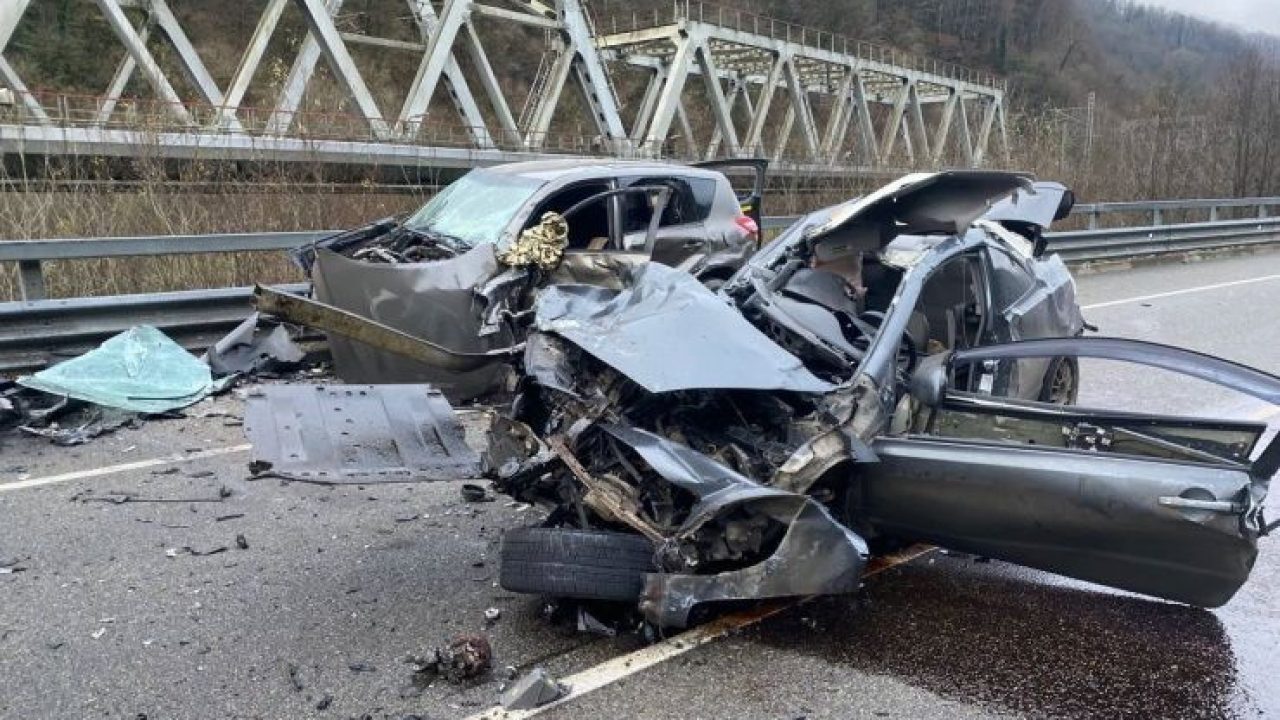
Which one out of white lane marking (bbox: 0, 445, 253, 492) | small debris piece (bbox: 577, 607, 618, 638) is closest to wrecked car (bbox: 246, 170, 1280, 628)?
small debris piece (bbox: 577, 607, 618, 638)

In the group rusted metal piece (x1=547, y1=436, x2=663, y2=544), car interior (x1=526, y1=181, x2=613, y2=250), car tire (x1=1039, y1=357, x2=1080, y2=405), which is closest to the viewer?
rusted metal piece (x1=547, y1=436, x2=663, y2=544)

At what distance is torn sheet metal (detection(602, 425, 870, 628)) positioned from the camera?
3094 millimetres

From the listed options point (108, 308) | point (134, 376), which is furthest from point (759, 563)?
point (108, 308)

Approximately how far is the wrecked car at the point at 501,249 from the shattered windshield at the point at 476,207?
0.01 m

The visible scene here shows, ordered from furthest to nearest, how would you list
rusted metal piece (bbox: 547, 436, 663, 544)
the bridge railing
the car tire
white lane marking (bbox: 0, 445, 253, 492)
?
the bridge railing
the car tire
white lane marking (bbox: 0, 445, 253, 492)
rusted metal piece (bbox: 547, 436, 663, 544)

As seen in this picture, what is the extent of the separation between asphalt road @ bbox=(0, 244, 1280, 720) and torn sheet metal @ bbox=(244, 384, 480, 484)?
56 centimetres

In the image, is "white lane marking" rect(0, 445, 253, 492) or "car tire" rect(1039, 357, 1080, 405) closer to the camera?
"white lane marking" rect(0, 445, 253, 492)

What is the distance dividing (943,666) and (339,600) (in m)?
2.26

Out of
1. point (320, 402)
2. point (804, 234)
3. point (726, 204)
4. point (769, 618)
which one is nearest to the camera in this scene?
point (769, 618)

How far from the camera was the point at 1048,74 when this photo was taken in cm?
9250

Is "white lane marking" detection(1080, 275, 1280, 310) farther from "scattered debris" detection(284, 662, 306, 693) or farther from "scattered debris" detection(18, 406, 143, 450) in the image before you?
"scattered debris" detection(284, 662, 306, 693)

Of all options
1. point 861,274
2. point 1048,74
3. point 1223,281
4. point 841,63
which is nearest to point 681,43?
point 841,63

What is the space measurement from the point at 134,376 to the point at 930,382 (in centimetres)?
546

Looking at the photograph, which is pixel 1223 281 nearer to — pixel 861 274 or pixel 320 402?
pixel 861 274
